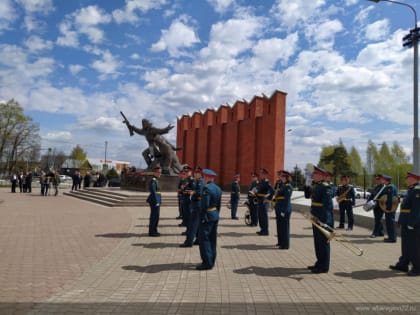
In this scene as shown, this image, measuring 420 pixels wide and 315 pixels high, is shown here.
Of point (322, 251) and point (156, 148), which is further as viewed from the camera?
point (156, 148)

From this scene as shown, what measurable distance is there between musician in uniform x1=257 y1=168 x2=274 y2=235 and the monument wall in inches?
605

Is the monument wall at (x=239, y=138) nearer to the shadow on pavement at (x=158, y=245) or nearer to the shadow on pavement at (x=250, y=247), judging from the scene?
the shadow on pavement at (x=250, y=247)

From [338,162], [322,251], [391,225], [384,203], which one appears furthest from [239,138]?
[338,162]

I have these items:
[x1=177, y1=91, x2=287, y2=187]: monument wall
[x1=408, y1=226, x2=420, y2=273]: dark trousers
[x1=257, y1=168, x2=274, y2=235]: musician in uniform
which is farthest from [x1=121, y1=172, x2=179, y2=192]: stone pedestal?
[x1=408, y1=226, x2=420, y2=273]: dark trousers

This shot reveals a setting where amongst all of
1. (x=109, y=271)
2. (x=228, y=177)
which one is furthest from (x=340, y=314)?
(x=228, y=177)

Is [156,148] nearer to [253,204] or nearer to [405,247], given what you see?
[253,204]

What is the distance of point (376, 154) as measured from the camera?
182 ft

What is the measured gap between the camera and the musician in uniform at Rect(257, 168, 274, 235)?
1003cm

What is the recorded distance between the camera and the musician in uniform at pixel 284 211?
8.16 m

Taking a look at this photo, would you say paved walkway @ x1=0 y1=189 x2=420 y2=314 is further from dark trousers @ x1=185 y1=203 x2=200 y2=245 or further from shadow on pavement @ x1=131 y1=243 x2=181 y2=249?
dark trousers @ x1=185 y1=203 x2=200 y2=245

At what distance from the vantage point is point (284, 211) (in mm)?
8211

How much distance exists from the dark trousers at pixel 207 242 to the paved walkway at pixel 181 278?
24 cm

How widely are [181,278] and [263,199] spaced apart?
513 cm

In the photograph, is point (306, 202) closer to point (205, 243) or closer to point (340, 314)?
point (205, 243)
